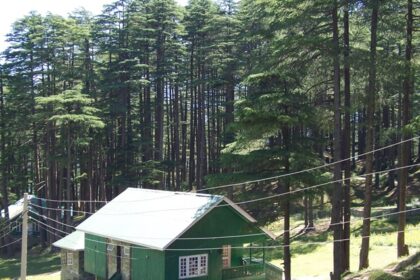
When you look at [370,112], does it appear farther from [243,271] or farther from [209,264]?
[209,264]

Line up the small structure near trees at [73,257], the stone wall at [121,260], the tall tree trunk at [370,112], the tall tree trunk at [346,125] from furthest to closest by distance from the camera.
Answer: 1. the small structure near trees at [73,257]
2. the stone wall at [121,260]
3. the tall tree trunk at [346,125]
4. the tall tree trunk at [370,112]

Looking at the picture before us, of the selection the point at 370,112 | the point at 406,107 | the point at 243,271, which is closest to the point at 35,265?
the point at 243,271

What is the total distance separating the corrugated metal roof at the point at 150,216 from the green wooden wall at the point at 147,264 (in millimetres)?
689

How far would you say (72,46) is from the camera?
1887 inches

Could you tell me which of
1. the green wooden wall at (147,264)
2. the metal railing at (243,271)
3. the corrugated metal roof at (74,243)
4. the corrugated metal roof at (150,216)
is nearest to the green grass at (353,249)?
the metal railing at (243,271)

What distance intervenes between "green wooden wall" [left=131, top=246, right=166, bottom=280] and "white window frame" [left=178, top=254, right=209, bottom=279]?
881 millimetres

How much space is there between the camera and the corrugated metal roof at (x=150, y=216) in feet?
78.7

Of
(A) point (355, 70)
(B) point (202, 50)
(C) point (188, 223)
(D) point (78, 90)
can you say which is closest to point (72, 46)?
(D) point (78, 90)

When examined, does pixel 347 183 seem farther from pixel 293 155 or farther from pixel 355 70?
pixel 355 70

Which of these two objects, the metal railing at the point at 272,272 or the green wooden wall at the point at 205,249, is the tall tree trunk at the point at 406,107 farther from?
the green wooden wall at the point at 205,249

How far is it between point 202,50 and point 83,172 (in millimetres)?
18011

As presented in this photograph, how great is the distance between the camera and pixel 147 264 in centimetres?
2481

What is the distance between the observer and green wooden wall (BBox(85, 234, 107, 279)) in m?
29.2

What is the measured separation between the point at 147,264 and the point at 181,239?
2.48 metres
